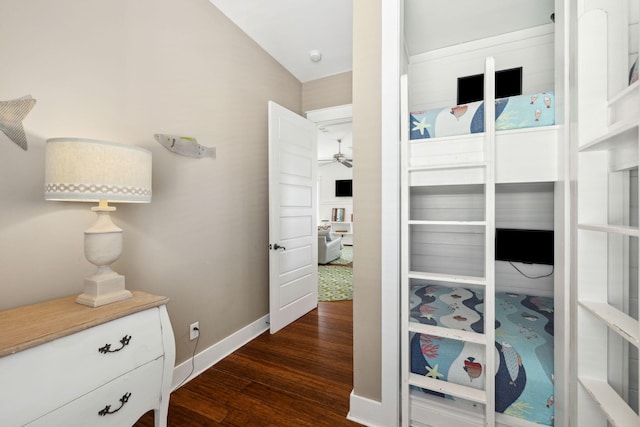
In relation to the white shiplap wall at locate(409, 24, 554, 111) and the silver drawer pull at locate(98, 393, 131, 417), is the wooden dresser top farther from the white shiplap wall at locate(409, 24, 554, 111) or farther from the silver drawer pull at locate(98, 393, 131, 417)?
the white shiplap wall at locate(409, 24, 554, 111)

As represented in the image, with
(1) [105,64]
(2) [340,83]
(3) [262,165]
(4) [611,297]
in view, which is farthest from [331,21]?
(4) [611,297]

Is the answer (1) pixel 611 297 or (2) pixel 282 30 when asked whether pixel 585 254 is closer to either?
(1) pixel 611 297

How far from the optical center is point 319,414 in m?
1.59

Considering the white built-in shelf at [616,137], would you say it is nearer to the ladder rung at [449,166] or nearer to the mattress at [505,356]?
the ladder rung at [449,166]

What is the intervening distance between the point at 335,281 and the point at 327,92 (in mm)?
2892

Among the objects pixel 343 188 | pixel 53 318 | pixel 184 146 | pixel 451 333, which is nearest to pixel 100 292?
pixel 53 318

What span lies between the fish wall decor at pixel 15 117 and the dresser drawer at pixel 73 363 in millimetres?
915

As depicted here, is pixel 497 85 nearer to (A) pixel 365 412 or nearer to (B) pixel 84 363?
(A) pixel 365 412

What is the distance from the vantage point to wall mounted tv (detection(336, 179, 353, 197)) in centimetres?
844

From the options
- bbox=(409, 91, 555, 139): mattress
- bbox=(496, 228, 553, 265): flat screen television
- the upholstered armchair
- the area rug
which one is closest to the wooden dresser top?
bbox=(409, 91, 555, 139): mattress

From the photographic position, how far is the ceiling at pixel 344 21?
6.68 feet

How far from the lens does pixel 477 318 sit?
1670 mm

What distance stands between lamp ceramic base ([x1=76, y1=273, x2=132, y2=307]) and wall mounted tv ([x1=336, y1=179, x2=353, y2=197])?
745 centimetres

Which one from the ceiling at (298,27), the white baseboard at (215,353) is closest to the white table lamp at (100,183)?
the white baseboard at (215,353)
